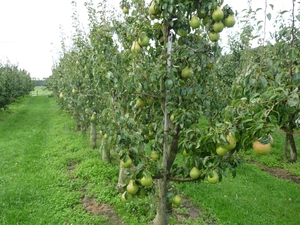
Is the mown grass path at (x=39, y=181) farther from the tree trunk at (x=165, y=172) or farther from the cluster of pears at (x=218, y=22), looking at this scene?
the cluster of pears at (x=218, y=22)

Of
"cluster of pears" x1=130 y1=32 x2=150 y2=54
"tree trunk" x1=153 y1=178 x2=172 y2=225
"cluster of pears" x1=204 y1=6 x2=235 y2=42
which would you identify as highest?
"cluster of pears" x1=204 y1=6 x2=235 y2=42

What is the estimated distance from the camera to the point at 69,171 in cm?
596

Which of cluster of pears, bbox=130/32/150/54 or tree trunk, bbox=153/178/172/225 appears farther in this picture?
tree trunk, bbox=153/178/172/225

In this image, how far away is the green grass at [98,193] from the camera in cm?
405

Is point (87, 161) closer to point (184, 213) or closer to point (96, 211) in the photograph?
point (96, 211)

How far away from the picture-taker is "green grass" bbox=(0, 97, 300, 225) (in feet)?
13.3

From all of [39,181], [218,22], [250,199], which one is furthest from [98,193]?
[218,22]

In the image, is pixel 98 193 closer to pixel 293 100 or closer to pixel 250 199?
pixel 250 199

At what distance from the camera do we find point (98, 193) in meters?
4.72

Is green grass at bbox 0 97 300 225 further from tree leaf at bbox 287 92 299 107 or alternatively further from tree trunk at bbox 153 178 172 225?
tree leaf at bbox 287 92 299 107

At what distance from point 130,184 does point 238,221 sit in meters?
2.22

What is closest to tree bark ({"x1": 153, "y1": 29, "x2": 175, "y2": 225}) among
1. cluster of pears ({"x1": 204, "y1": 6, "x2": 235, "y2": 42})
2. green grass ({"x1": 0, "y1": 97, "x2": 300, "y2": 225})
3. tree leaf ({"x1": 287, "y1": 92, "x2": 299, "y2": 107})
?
cluster of pears ({"x1": 204, "y1": 6, "x2": 235, "y2": 42})

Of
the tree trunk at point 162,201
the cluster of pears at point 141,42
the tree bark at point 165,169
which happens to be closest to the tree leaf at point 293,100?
the tree bark at point 165,169

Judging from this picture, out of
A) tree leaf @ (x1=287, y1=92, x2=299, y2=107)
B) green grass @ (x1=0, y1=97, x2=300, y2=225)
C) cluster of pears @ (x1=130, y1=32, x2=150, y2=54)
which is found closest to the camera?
tree leaf @ (x1=287, y1=92, x2=299, y2=107)
